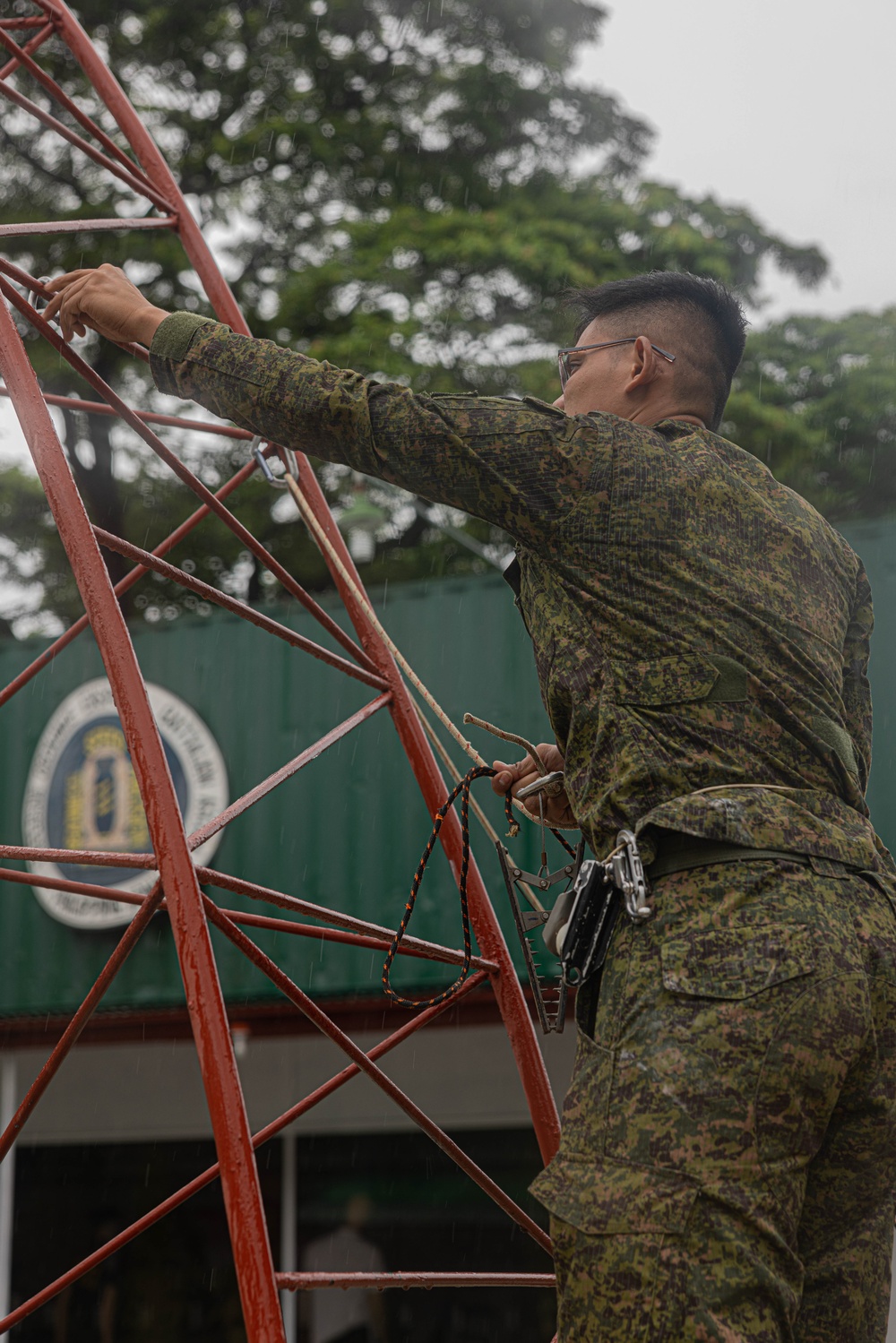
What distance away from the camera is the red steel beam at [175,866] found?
2.75 metres

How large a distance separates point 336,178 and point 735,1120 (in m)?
16.4

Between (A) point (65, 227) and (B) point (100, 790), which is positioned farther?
(B) point (100, 790)

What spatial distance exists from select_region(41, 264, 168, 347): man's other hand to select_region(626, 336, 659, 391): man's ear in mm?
917

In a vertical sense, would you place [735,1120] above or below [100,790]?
below

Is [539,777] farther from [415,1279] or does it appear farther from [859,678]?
[415,1279]

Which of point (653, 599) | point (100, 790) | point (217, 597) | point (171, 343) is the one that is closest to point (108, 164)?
point (217, 597)

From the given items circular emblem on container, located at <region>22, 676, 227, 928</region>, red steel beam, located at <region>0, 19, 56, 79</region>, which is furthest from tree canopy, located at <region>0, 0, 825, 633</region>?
red steel beam, located at <region>0, 19, 56, 79</region>

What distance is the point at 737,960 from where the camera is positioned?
1939mm

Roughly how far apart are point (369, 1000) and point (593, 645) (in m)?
6.64

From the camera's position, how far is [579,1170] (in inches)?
77.4

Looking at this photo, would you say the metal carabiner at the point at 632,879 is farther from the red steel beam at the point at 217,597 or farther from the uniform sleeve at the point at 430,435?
the red steel beam at the point at 217,597

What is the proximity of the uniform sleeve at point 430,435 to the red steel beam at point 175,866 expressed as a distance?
0.99 metres

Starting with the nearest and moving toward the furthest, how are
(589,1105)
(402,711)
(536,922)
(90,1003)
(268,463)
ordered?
1. (589,1105)
2. (536,922)
3. (90,1003)
4. (268,463)
5. (402,711)

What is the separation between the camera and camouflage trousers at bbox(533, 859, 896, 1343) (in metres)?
1.82
